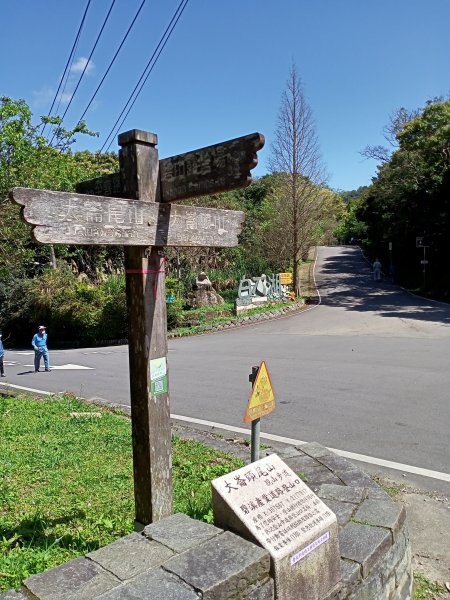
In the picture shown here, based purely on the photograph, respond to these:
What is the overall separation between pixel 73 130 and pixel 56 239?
1521 cm

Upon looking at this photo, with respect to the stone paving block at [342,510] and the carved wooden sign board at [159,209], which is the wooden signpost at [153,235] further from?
the stone paving block at [342,510]

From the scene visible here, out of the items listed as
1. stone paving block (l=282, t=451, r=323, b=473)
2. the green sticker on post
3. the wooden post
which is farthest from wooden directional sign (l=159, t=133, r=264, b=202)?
stone paving block (l=282, t=451, r=323, b=473)

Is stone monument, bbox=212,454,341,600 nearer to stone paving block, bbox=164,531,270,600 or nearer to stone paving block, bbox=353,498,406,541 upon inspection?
stone paving block, bbox=164,531,270,600

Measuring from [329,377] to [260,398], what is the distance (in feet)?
22.0

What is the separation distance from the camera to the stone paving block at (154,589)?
2.04 m

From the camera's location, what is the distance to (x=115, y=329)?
22.7m

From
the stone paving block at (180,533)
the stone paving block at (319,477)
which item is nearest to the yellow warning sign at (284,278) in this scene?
the stone paving block at (319,477)

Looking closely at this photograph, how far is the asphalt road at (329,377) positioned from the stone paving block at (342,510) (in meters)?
2.28

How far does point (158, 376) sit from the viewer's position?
3.31 m

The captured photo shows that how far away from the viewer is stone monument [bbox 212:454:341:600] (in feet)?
7.89

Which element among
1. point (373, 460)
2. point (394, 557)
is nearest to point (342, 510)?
point (394, 557)

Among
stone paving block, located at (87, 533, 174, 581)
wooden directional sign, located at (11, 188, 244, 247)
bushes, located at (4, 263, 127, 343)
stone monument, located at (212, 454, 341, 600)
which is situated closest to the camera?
stone paving block, located at (87, 533, 174, 581)

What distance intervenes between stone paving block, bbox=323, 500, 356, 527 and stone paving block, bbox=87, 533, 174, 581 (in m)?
1.29

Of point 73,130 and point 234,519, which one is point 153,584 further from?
point 73,130
